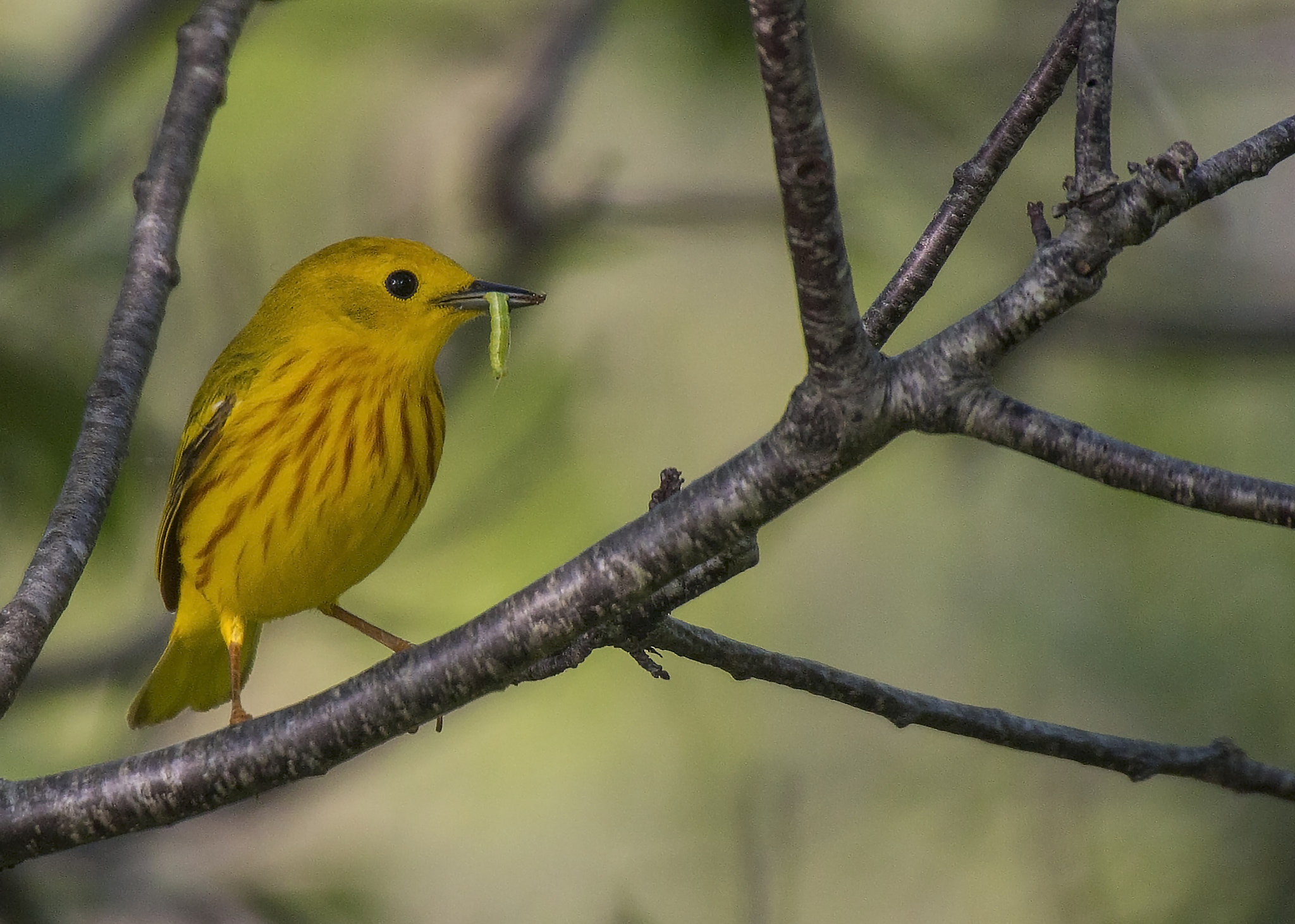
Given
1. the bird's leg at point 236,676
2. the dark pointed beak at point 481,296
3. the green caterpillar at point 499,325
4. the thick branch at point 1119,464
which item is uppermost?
the dark pointed beak at point 481,296

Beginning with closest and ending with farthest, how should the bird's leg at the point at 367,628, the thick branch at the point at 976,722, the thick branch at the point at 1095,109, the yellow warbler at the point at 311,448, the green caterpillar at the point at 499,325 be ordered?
the thick branch at the point at 1095,109 → the thick branch at the point at 976,722 → the green caterpillar at the point at 499,325 → the yellow warbler at the point at 311,448 → the bird's leg at the point at 367,628

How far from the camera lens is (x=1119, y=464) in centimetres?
173

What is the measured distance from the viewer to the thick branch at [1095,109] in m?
1.77

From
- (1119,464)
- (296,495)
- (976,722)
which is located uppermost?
(296,495)

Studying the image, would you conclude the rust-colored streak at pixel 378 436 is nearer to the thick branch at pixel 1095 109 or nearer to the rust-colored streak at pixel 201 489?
the rust-colored streak at pixel 201 489

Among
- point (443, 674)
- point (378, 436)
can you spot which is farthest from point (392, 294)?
point (443, 674)

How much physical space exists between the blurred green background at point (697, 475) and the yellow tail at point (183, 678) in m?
0.43

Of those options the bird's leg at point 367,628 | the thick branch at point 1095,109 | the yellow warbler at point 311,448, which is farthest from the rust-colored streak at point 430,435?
the thick branch at point 1095,109

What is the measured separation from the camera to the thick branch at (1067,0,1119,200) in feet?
5.80

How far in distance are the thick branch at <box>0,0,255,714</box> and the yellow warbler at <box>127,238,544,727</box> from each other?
1.51 ft

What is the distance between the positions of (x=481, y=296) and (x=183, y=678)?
62.6 inches

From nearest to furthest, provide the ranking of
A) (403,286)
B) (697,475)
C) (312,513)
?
(312,513), (403,286), (697,475)

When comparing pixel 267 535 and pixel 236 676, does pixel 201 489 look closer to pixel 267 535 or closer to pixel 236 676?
pixel 267 535

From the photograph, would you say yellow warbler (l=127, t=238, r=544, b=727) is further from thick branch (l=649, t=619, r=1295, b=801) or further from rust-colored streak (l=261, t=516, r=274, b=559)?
thick branch (l=649, t=619, r=1295, b=801)
